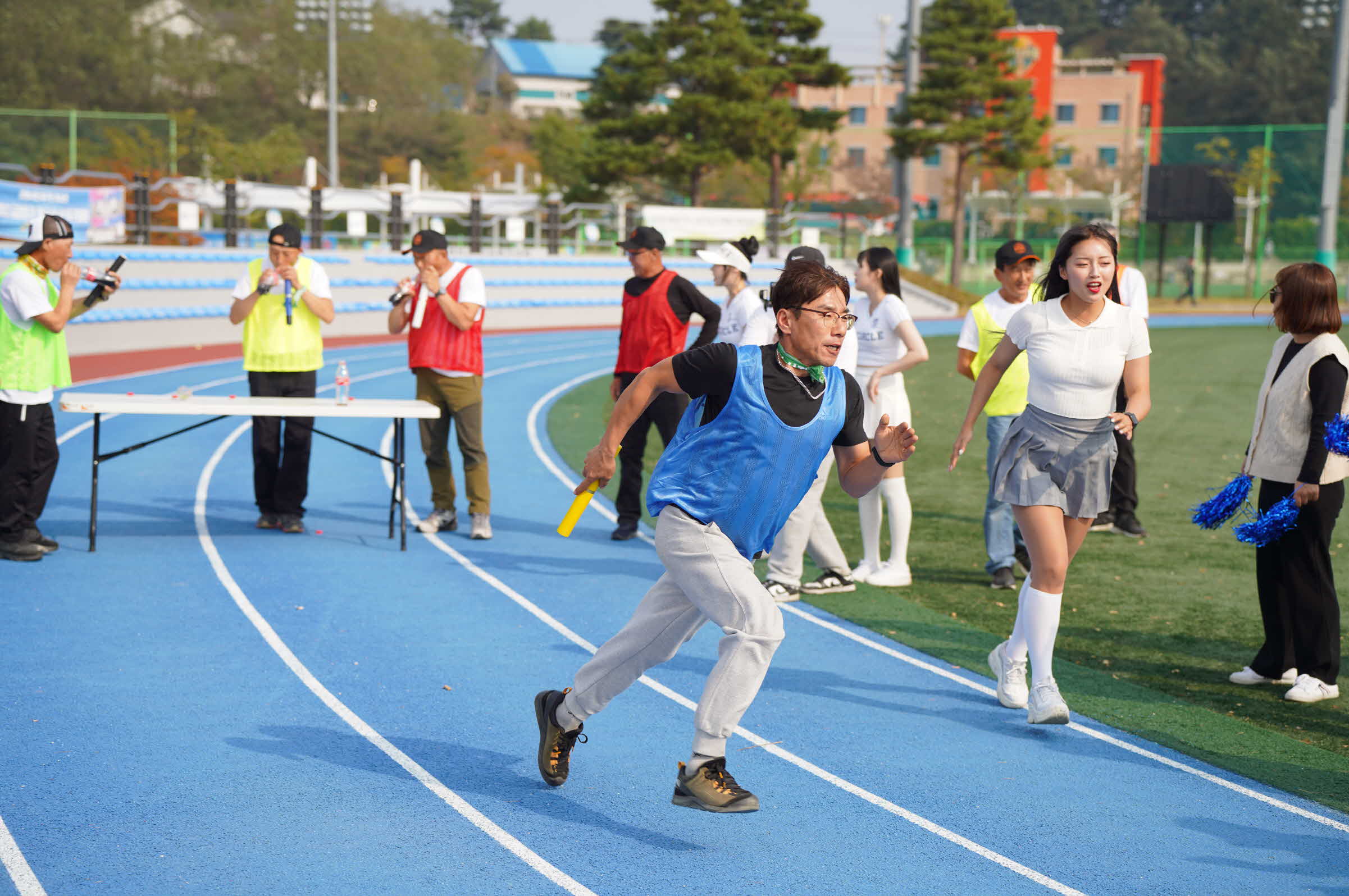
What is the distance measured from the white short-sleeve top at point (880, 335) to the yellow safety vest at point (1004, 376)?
437mm

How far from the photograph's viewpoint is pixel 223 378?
1775cm

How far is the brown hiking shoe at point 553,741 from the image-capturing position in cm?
494

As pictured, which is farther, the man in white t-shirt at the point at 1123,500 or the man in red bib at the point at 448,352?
the man in white t-shirt at the point at 1123,500

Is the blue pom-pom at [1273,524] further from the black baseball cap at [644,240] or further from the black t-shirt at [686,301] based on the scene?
the black baseball cap at [644,240]

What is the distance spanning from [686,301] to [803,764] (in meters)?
4.50

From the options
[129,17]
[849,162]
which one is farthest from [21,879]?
[849,162]

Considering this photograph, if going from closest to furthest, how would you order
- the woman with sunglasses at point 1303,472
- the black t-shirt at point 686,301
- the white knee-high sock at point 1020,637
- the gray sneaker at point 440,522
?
the white knee-high sock at point 1020,637
the woman with sunglasses at point 1303,472
the black t-shirt at point 686,301
the gray sneaker at point 440,522

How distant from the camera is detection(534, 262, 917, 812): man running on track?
4383mm

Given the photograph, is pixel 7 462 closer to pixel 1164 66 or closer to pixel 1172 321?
pixel 1172 321

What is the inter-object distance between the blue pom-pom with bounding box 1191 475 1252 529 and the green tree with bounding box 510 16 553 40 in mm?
137226

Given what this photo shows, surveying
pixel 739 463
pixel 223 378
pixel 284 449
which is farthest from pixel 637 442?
pixel 223 378

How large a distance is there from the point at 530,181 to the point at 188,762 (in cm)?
6819

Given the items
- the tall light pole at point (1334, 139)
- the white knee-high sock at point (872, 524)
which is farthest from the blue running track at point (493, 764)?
the tall light pole at point (1334, 139)

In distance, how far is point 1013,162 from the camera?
1759 inches
